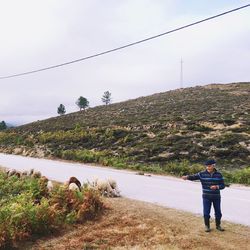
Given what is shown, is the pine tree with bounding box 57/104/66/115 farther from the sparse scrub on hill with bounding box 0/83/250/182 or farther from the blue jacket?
the blue jacket

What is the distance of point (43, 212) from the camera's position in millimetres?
9914

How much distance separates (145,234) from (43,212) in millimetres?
2229

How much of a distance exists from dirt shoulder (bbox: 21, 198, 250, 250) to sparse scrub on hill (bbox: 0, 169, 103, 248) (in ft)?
0.85

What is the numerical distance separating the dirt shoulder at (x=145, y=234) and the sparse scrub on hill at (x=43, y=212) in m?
0.26

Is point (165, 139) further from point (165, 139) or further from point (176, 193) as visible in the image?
point (176, 193)

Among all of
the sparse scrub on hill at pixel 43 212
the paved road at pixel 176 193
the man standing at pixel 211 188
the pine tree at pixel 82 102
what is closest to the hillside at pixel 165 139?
A: the paved road at pixel 176 193

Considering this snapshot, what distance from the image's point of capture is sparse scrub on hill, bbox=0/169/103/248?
918 cm

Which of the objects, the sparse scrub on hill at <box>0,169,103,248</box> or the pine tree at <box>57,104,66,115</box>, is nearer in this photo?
the sparse scrub on hill at <box>0,169,103,248</box>

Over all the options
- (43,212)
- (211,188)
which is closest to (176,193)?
(211,188)

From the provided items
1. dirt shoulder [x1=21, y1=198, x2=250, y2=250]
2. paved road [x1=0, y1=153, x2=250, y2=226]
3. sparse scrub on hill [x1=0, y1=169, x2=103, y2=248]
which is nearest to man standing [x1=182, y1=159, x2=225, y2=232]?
dirt shoulder [x1=21, y1=198, x2=250, y2=250]

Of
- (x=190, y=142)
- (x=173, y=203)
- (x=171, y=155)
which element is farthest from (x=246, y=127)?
(x=173, y=203)

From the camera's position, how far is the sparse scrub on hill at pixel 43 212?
918 centimetres

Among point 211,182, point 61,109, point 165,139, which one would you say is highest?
point 61,109

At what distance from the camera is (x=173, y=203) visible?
1327cm
